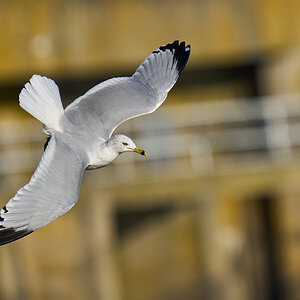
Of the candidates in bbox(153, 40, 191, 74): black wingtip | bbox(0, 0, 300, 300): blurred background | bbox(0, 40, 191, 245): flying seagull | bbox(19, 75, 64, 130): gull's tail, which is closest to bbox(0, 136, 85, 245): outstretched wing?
bbox(0, 40, 191, 245): flying seagull

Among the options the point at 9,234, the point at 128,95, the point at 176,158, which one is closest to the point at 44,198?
the point at 9,234

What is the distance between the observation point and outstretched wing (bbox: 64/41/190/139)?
9.33 ft

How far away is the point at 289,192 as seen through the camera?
5.40 metres

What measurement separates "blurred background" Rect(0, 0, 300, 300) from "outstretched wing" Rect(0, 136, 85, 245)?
245 cm

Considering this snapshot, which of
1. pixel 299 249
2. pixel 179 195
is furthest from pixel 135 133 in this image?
pixel 299 249

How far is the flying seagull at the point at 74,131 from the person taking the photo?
2.52m

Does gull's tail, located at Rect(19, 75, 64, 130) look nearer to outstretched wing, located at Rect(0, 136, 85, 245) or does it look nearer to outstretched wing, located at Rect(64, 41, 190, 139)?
outstretched wing, located at Rect(64, 41, 190, 139)

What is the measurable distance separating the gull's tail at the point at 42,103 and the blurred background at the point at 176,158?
2.29 m

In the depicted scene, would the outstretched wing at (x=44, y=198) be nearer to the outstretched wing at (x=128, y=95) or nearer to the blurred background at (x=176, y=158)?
the outstretched wing at (x=128, y=95)

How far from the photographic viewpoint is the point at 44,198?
99.7 inches

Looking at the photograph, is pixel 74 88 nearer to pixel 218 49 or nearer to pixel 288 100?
pixel 218 49

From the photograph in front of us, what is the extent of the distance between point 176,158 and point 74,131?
3105 mm

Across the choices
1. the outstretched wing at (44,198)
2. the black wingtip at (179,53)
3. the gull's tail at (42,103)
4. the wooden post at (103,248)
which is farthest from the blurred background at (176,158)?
the outstretched wing at (44,198)

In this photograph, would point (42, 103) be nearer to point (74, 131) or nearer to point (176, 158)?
point (74, 131)
